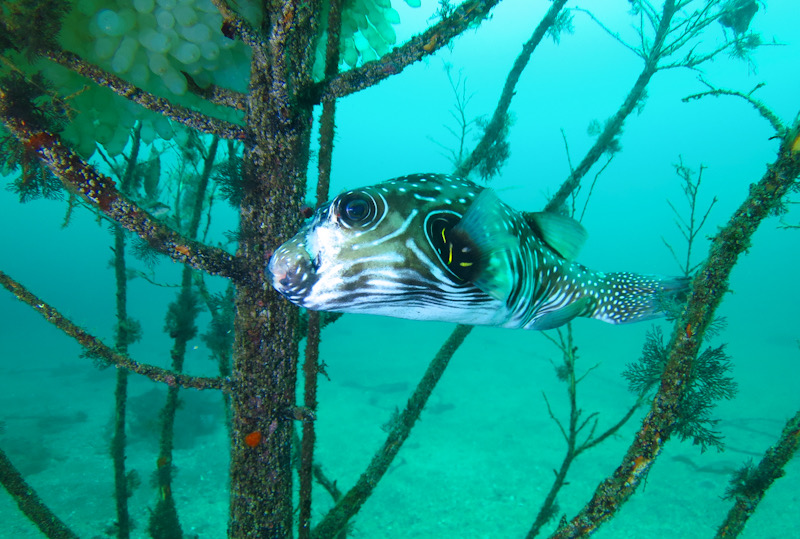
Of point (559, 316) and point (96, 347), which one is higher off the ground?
point (559, 316)

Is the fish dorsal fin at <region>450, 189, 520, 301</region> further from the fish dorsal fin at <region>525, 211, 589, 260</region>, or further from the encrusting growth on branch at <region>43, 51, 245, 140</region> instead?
the encrusting growth on branch at <region>43, 51, 245, 140</region>

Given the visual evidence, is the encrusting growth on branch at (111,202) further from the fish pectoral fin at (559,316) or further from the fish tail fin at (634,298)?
the fish tail fin at (634,298)

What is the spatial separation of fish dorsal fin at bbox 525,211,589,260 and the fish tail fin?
1.55ft

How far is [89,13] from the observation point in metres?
2.04

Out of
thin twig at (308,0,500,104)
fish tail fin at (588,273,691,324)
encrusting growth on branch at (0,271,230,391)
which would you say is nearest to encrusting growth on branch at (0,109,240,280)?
encrusting growth on branch at (0,271,230,391)

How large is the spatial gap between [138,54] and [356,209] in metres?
1.89

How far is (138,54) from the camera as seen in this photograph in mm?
2207

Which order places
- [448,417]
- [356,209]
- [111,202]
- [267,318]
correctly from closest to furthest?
[356,209] < [111,202] < [267,318] < [448,417]

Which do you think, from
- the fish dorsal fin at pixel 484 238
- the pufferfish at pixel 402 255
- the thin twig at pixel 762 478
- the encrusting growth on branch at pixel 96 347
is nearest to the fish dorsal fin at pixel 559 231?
the pufferfish at pixel 402 255

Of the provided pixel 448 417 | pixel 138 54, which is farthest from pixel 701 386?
pixel 448 417

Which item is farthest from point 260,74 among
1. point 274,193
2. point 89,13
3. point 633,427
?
point 633,427

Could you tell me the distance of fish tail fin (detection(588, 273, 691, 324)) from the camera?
253 cm

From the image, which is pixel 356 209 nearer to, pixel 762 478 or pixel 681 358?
pixel 681 358

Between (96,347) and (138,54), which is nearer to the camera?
(96,347)
